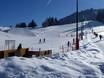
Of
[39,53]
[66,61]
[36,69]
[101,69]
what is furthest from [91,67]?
[39,53]

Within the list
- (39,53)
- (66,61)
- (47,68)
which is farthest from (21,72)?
(39,53)

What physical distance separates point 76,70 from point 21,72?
3.72m

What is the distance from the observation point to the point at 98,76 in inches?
659

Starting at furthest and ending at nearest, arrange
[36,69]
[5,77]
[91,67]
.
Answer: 1. [91,67]
2. [36,69]
3. [5,77]

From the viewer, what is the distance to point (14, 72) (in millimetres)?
15789

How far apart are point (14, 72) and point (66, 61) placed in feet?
17.4

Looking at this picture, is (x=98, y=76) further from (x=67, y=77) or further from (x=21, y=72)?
(x=21, y=72)

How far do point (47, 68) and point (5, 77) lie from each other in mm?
2988

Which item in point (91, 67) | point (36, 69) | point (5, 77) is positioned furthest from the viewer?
point (91, 67)

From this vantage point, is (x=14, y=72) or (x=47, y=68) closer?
(x=14, y=72)

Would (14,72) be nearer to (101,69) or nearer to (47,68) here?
(47,68)

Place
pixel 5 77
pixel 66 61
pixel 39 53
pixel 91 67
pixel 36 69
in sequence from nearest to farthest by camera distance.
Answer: pixel 5 77
pixel 36 69
pixel 91 67
pixel 66 61
pixel 39 53

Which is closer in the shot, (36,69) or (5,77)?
(5,77)

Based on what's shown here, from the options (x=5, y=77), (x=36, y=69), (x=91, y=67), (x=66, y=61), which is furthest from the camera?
(x=66, y=61)
